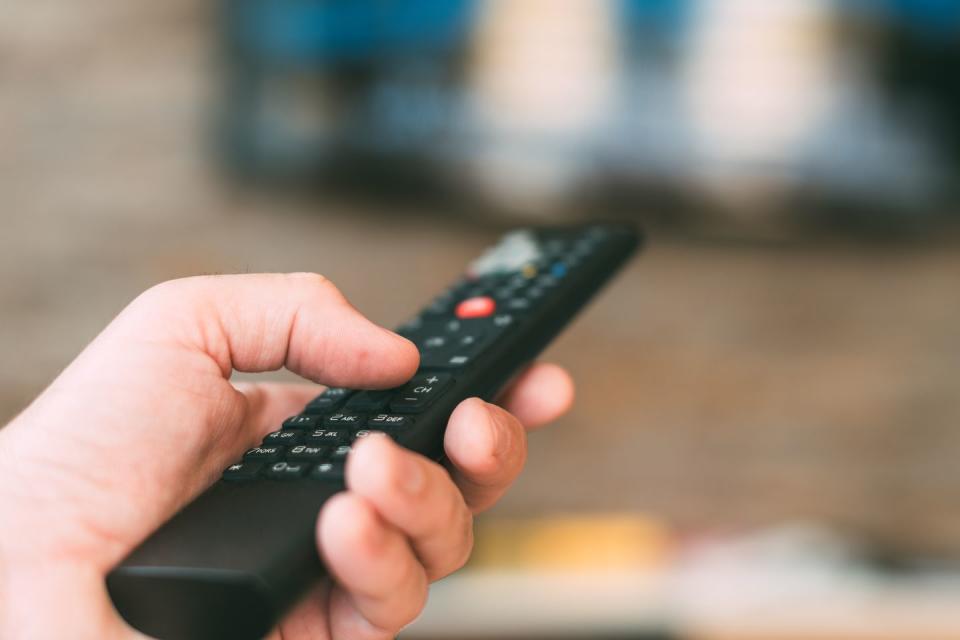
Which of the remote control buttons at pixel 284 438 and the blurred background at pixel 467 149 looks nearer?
the remote control buttons at pixel 284 438

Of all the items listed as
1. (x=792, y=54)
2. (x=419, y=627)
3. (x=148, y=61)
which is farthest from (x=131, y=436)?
(x=792, y=54)

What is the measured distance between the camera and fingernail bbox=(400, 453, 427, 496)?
0.34m

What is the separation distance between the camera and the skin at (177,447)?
374mm

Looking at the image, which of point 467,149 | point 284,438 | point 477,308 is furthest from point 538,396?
point 467,149

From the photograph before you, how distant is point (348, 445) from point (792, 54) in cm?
80

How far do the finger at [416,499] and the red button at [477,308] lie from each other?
0.46ft

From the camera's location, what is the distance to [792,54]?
3.34 feet

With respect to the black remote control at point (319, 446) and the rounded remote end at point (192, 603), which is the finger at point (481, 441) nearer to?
the black remote control at point (319, 446)

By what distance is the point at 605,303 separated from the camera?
41.9 inches

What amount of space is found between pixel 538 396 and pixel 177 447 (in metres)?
0.19

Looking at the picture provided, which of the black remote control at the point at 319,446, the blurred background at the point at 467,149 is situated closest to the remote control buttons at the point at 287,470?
the black remote control at the point at 319,446

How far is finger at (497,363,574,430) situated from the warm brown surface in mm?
518

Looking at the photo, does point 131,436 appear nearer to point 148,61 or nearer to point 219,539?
point 219,539

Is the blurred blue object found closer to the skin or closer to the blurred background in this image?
the blurred background
